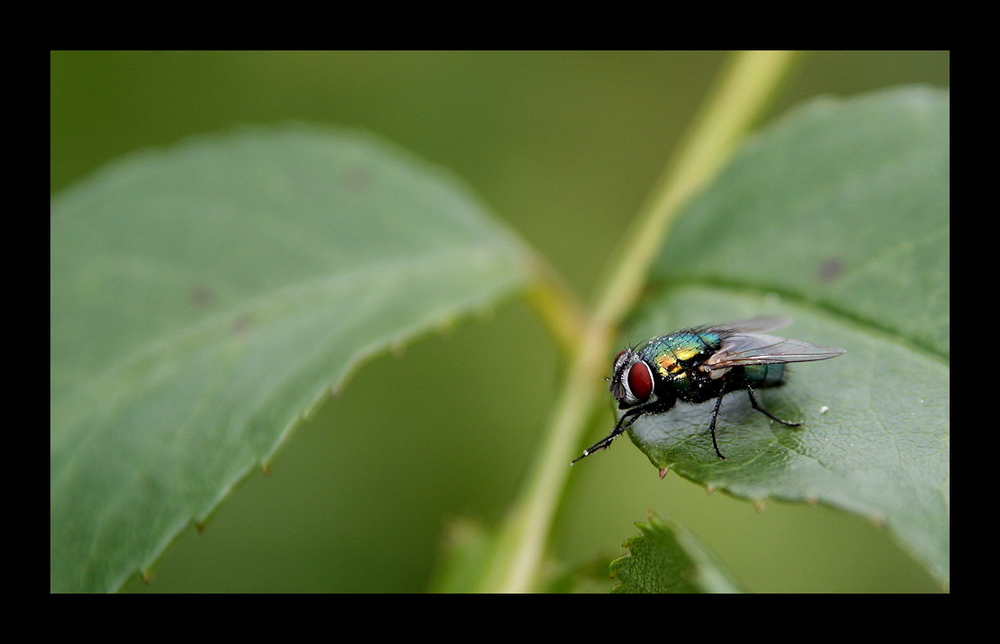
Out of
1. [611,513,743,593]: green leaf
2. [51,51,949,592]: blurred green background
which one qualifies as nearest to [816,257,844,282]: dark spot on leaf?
[611,513,743,593]: green leaf

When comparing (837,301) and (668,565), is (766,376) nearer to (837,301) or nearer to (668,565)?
(837,301)

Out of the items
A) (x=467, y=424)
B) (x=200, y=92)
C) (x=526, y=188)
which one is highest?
(x=200, y=92)

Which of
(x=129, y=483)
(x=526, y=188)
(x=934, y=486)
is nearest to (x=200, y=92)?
(x=526, y=188)

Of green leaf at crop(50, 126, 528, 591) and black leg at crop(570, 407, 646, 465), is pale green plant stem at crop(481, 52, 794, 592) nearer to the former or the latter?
black leg at crop(570, 407, 646, 465)

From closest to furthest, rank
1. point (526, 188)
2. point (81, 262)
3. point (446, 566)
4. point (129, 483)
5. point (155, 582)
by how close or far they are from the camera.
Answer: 1. point (129, 483)
2. point (446, 566)
3. point (81, 262)
4. point (155, 582)
5. point (526, 188)

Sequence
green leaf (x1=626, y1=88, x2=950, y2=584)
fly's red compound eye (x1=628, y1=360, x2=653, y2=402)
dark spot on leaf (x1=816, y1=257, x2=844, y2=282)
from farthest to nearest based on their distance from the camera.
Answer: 1. dark spot on leaf (x1=816, y1=257, x2=844, y2=282)
2. fly's red compound eye (x1=628, y1=360, x2=653, y2=402)
3. green leaf (x1=626, y1=88, x2=950, y2=584)

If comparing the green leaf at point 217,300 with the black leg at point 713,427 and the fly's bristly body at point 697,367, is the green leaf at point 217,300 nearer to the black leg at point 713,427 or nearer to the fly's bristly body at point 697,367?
→ the fly's bristly body at point 697,367

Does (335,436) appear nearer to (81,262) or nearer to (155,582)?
(155,582)

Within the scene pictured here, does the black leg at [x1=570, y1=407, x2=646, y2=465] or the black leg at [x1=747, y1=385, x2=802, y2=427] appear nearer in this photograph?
the black leg at [x1=747, y1=385, x2=802, y2=427]
